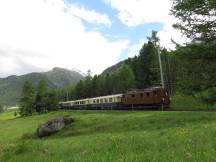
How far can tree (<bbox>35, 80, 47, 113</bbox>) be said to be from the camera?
11056 cm

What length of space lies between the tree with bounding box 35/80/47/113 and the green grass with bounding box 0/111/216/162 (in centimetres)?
6745

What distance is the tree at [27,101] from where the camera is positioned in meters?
111

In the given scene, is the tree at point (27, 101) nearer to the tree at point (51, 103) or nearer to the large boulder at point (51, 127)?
the tree at point (51, 103)

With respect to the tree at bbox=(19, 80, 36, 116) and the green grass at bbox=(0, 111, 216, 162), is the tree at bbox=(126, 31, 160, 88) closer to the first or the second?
the green grass at bbox=(0, 111, 216, 162)

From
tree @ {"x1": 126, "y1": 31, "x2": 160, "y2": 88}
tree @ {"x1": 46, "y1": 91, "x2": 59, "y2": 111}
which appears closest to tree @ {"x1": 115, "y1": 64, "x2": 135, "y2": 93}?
tree @ {"x1": 126, "y1": 31, "x2": 160, "y2": 88}

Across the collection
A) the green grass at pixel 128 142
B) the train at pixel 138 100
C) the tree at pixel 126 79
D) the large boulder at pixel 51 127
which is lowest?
the large boulder at pixel 51 127

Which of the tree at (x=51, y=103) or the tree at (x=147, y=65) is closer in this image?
the tree at (x=147, y=65)

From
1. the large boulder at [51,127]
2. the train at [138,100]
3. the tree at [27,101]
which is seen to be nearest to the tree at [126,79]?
the train at [138,100]

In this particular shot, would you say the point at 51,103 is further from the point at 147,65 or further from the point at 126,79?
the point at 147,65

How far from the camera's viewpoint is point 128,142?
14.1 meters

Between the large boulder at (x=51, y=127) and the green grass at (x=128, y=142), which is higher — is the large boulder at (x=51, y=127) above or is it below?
below

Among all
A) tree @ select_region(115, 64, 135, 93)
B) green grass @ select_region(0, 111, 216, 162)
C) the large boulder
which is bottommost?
the large boulder

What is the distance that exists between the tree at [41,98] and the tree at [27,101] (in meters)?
1.73

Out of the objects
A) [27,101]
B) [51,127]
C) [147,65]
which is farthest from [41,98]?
[51,127]
